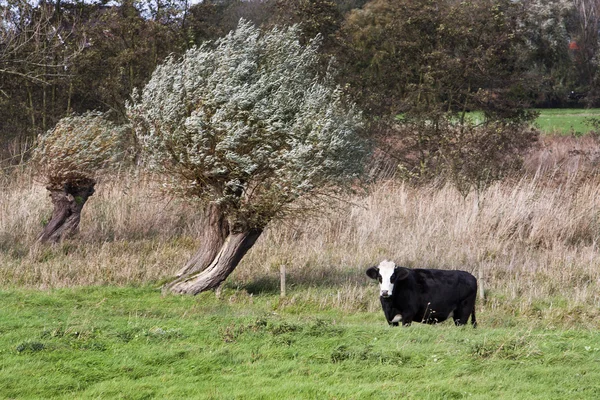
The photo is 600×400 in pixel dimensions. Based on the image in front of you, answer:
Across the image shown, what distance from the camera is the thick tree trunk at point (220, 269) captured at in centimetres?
1373

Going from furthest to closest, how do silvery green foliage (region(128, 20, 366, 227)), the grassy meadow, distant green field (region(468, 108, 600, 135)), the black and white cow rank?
distant green field (region(468, 108, 600, 135))
silvery green foliage (region(128, 20, 366, 227))
the black and white cow
the grassy meadow

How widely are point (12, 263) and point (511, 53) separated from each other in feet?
58.1

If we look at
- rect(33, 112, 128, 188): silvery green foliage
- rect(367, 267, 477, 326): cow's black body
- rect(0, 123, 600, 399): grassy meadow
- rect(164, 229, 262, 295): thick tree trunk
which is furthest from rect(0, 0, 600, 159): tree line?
rect(367, 267, 477, 326): cow's black body

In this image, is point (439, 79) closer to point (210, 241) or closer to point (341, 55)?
point (341, 55)

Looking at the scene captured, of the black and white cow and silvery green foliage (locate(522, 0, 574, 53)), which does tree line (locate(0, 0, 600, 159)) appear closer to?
the black and white cow

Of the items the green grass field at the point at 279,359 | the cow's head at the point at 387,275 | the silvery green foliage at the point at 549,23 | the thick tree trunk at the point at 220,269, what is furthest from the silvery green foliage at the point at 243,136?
the silvery green foliage at the point at 549,23

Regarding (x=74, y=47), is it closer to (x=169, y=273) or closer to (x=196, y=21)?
(x=196, y=21)

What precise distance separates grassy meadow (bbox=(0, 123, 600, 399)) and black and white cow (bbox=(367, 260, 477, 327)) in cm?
32

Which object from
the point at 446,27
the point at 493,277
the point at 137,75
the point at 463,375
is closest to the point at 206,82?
the point at 493,277

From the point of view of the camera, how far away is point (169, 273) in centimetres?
1512

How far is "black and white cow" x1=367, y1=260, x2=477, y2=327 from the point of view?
1116 cm

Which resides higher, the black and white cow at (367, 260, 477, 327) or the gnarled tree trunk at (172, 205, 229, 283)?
the gnarled tree trunk at (172, 205, 229, 283)

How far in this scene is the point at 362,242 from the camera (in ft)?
56.1

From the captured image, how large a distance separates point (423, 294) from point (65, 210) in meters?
8.83
